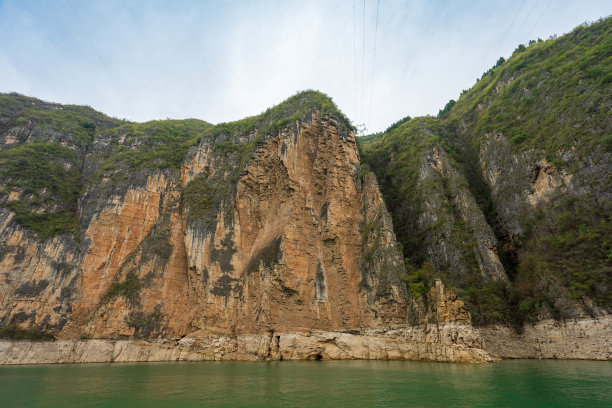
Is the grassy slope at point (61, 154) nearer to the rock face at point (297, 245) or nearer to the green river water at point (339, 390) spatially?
the rock face at point (297, 245)

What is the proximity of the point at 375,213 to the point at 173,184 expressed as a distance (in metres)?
27.4

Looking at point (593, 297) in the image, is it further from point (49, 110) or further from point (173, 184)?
point (49, 110)

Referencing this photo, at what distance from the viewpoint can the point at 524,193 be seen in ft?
111

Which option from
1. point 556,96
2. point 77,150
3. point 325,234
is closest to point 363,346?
point 325,234

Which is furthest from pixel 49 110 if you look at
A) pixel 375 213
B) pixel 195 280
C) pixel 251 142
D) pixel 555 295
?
pixel 555 295

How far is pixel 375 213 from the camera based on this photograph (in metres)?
35.6

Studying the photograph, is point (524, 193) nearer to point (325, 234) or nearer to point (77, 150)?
point (325, 234)

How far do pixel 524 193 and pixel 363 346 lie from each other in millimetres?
22847

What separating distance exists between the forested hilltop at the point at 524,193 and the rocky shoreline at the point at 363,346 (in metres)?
1.61

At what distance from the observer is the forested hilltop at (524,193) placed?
27.1 m

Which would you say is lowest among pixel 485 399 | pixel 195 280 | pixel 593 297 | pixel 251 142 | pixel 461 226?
pixel 485 399

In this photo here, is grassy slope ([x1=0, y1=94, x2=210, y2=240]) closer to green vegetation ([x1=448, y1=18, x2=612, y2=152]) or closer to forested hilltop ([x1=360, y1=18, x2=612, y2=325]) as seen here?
forested hilltop ([x1=360, y1=18, x2=612, y2=325])

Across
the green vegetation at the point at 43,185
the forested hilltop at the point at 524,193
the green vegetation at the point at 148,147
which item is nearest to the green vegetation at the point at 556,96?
the forested hilltop at the point at 524,193

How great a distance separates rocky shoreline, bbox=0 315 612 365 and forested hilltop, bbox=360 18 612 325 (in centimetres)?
161
